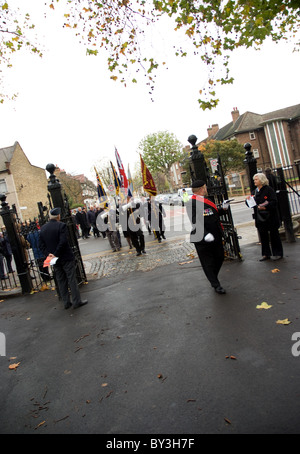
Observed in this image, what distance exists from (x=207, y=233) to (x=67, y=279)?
3.06m

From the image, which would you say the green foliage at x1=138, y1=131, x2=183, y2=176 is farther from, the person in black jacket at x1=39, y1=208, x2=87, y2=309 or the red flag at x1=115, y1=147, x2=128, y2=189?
the person in black jacket at x1=39, y1=208, x2=87, y2=309

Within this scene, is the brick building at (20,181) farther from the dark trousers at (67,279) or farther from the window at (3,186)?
the dark trousers at (67,279)

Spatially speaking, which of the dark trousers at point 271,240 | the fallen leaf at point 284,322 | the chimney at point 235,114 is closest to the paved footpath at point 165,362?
the fallen leaf at point 284,322

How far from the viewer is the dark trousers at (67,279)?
6.22m

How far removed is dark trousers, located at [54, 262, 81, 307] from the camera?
20.4 ft

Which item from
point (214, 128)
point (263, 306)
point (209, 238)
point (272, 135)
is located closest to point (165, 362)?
point (263, 306)

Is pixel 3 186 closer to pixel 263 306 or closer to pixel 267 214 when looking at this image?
pixel 267 214

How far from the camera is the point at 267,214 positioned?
21.4ft

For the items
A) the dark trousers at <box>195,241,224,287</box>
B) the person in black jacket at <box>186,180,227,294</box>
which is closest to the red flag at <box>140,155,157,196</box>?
the person in black jacket at <box>186,180,227,294</box>

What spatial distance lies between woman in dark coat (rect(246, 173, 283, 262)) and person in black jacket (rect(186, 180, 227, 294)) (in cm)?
154

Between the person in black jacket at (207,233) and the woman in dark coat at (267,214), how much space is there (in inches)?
60.7

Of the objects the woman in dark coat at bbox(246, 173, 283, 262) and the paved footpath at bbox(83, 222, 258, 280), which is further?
the paved footpath at bbox(83, 222, 258, 280)
